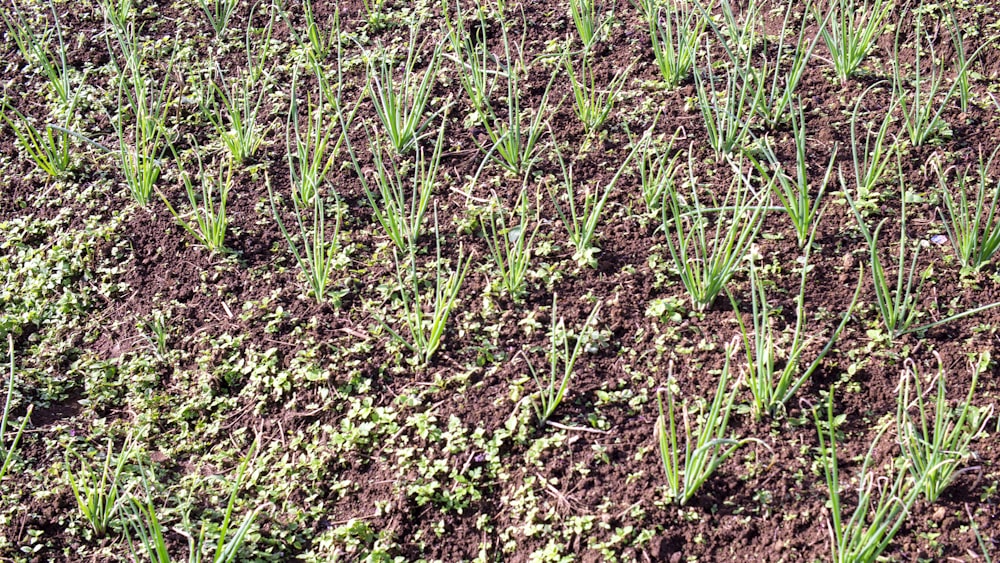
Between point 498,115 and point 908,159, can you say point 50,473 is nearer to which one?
point 498,115

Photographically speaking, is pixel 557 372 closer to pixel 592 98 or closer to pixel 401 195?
pixel 401 195

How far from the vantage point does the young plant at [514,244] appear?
8.13ft

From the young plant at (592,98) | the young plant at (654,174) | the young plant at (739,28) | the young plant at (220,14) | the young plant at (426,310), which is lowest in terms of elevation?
the young plant at (426,310)

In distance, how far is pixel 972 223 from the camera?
2.54m

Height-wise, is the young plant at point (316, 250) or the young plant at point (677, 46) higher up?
the young plant at point (677, 46)

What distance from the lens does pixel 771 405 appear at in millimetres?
2211

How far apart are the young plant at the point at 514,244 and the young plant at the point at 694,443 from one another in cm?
51

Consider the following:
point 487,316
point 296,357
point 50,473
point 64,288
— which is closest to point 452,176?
point 487,316

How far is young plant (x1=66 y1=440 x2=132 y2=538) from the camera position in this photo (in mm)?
2027

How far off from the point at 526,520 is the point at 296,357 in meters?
0.83

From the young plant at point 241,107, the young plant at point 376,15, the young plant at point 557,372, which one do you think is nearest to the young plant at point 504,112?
the young plant at point 376,15

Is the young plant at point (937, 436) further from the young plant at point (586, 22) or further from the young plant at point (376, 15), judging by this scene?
the young plant at point (376, 15)

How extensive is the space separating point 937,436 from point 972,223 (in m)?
0.94

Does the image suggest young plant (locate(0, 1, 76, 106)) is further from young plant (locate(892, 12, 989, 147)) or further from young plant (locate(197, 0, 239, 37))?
young plant (locate(892, 12, 989, 147))
